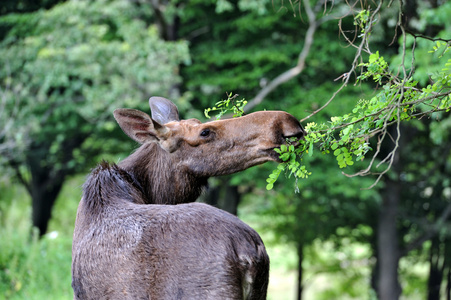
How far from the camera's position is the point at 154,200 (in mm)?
3918

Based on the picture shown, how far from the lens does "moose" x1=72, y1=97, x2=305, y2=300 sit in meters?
2.71

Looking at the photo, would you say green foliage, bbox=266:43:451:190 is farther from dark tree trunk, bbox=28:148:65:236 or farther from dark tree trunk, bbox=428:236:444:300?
dark tree trunk, bbox=28:148:65:236

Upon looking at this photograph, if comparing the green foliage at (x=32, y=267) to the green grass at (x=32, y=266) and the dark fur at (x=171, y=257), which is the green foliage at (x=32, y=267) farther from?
the dark fur at (x=171, y=257)

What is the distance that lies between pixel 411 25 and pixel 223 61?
4753mm

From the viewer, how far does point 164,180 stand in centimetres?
390

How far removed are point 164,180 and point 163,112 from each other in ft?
2.20

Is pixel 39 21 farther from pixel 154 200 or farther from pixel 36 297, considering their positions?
pixel 154 200

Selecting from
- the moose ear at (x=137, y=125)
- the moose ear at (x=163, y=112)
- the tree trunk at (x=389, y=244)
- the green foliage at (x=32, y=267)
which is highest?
the moose ear at (x=137, y=125)

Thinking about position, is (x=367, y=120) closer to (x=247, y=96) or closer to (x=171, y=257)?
(x=171, y=257)

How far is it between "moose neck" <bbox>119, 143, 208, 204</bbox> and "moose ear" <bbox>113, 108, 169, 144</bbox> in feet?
0.49

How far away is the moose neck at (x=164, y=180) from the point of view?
388 centimetres

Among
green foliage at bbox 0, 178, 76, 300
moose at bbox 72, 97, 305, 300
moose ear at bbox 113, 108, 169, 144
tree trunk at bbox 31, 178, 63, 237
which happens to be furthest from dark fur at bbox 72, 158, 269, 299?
tree trunk at bbox 31, 178, 63, 237

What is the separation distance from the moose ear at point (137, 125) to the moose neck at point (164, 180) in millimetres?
149

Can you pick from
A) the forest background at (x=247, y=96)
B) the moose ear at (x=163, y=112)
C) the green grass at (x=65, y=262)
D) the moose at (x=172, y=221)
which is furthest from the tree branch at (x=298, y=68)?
the moose at (x=172, y=221)
